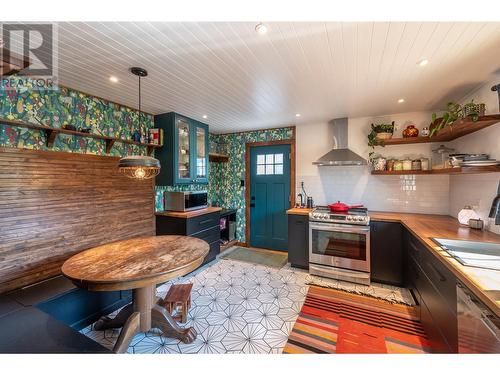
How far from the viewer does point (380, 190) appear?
333 cm

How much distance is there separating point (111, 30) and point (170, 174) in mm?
2022

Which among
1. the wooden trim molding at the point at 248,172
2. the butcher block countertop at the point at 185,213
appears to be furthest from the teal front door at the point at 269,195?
the butcher block countertop at the point at 185,213

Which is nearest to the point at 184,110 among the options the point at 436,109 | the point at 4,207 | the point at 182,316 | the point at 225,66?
the point at 225,66

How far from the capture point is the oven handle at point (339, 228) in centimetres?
276

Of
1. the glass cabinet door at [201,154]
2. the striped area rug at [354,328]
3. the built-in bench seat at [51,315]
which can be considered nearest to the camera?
the built-in bench seat at [51,315]

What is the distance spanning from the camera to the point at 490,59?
5.70 ft

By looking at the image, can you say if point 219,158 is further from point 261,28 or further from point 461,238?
point 461,238

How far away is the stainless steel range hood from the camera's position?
10.7 ft

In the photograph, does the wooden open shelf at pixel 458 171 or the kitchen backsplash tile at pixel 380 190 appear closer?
the wooden open shelf at pixel 458 171

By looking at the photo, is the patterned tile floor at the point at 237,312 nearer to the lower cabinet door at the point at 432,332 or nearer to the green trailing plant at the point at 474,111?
the lower cabinet door at the point at 432,332

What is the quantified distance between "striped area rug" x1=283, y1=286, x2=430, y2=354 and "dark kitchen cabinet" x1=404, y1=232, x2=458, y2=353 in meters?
0.20

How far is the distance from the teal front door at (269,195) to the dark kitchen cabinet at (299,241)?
2.55 ft

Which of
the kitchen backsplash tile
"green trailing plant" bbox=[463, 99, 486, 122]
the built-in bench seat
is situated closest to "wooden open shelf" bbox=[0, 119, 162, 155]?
the built-in bench seat

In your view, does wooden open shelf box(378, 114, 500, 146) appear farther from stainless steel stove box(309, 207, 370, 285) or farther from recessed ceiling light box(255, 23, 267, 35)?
recessed ceiling light box(255, 23, 267, 35)
